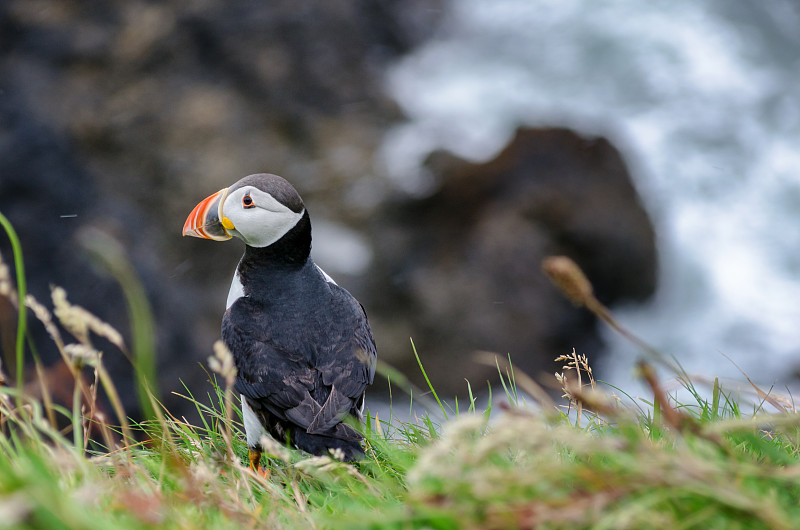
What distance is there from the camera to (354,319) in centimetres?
327

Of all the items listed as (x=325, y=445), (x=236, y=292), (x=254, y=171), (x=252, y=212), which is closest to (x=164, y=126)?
(x=254, y=171)

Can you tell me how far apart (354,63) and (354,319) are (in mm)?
7874

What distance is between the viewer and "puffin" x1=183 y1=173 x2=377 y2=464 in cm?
287

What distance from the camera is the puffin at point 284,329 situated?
2.87 metres

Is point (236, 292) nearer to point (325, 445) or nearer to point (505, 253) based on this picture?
point (325, 445)

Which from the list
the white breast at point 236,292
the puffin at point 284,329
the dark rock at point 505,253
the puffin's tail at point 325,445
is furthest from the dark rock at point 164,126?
the puffin's tail at point 325,445

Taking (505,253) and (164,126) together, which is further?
(164,126)

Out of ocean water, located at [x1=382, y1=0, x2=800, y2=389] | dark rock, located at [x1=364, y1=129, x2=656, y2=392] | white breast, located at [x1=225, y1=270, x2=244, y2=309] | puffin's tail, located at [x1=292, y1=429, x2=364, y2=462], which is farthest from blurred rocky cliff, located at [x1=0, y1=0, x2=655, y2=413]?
puffin's tail, located at [x1=292, y1=429, x2=364, y2=462]

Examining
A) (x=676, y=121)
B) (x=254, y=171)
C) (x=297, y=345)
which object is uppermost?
(x=676, y=121)

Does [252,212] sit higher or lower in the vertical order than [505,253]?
higher

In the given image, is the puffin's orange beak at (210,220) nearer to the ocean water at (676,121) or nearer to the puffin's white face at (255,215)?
the puffin's white face at (255,215)

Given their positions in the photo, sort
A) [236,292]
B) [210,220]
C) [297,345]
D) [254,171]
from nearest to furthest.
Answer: [297,345] → [210,220] → [236,292] → [254,171]

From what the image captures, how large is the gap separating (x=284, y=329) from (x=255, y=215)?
0.49 m

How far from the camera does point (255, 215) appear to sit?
10.3 ft
